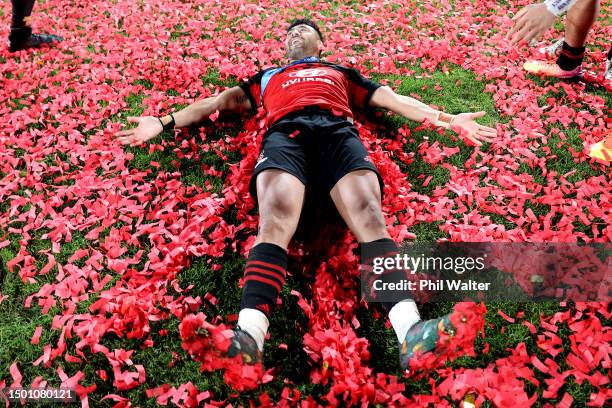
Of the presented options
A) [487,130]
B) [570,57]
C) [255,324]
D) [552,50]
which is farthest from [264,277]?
[552,50]

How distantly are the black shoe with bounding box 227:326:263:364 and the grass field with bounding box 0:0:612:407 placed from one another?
38 centimetres

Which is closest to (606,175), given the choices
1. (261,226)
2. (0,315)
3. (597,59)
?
(597,59)

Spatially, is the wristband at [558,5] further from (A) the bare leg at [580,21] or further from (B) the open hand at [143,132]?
(B) the open hand at [143,132]

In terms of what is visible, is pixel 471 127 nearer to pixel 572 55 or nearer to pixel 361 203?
pixel 361 203

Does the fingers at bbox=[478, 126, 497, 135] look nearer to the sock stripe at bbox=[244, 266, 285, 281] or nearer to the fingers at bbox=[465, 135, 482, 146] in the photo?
the fingers at bbox=[465, 135, 482, 146]

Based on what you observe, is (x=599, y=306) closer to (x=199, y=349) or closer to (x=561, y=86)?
(x=199, y=349)

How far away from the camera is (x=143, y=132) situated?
4.48 metres

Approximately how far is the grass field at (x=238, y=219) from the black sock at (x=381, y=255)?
296mm

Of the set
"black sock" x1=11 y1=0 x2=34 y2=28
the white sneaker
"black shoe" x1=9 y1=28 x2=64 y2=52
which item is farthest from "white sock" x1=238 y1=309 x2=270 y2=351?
"black sock" x1=11 y1=0 x2=34 y2=28

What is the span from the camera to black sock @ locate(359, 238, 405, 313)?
283 centimetres

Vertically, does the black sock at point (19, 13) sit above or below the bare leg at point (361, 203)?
above

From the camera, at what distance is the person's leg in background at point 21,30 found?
21.9 feet

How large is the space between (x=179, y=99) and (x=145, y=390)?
156 inches

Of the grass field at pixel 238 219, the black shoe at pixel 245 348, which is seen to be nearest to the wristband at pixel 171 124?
the grass field at pixel 238 219
